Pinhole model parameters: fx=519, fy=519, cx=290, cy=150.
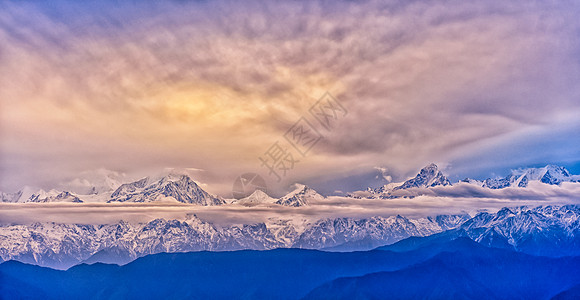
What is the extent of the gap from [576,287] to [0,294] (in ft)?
716

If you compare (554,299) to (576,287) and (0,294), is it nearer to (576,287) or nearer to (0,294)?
(576,287)

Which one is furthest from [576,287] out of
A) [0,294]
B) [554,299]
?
[0,294]

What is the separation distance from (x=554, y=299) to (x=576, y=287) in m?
13.2

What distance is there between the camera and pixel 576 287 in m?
195

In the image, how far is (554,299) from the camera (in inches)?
7436

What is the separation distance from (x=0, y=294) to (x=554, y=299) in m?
207
